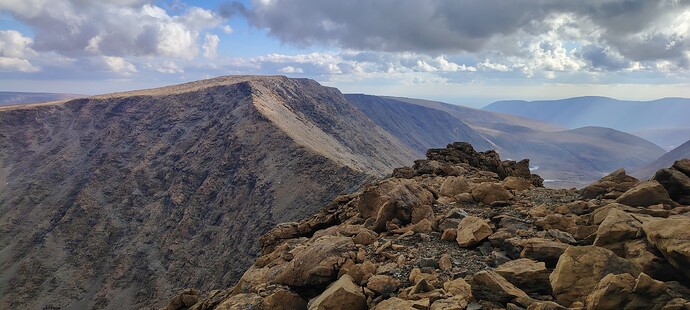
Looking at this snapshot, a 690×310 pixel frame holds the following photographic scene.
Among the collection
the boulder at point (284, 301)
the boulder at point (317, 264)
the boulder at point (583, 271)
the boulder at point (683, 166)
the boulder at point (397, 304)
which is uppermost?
the boulder at point (683, 166)

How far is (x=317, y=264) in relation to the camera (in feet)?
46.5

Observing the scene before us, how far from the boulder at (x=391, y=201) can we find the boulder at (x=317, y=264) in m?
3.10

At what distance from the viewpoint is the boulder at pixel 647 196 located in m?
14.0

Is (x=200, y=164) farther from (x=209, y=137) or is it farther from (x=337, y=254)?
(x=337, y=254)

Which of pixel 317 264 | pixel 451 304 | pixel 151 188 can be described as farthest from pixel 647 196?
pixel 151 188

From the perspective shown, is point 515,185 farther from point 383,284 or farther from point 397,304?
point 397,304

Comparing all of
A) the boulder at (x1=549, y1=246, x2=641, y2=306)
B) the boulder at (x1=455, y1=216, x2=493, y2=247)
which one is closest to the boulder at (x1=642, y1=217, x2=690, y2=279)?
the boulder at (x1=549, y1=246, x2=641, y2=306)

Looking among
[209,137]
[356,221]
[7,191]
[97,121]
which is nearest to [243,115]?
[209,137]

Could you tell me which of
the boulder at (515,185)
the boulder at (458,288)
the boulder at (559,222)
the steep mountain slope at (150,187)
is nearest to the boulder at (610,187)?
the boulder at (559,222)

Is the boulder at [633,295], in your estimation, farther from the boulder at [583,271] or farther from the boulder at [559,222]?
the boulder at [559,222]

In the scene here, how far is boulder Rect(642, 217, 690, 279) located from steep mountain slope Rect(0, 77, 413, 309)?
79290 mm

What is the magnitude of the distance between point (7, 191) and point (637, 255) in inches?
7149

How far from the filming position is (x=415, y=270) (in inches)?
494

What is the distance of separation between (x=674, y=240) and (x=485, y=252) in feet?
17.2
